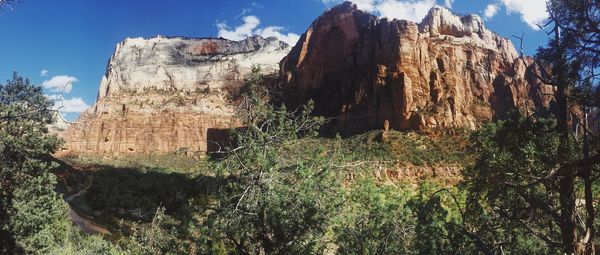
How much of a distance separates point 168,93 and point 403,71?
69.8m

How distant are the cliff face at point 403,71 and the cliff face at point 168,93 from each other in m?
13.1

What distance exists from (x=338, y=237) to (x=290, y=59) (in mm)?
98470

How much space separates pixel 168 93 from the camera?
116625 mm

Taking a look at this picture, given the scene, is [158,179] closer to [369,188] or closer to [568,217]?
[369,188]

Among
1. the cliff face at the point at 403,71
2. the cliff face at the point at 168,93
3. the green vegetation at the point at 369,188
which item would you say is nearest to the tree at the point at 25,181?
the green vegetation at the point at 369,188

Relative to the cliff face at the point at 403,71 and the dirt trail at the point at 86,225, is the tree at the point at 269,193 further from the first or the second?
the cliff face at the point at 403,71

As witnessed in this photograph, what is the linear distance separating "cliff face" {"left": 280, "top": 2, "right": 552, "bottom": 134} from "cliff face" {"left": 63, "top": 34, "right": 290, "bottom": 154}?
13140 millimetres

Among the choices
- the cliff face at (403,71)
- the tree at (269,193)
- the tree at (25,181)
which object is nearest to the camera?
the tree at (269,193)

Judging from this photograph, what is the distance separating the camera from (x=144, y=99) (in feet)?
370

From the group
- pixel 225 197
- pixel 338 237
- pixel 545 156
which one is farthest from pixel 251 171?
pixel 545 156

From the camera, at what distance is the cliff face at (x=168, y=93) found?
336 ft

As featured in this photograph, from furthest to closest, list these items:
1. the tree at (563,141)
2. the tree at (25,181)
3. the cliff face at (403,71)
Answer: the cliff face at (403,71), the tree at (25,181), the tree at (563,141)

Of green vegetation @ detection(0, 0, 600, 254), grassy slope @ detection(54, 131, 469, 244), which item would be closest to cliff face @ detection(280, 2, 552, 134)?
grassy slope @ detection(54, 131, 469, 244)

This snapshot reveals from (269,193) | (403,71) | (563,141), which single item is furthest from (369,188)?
(403,71)
